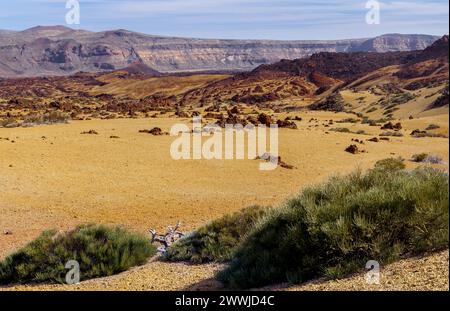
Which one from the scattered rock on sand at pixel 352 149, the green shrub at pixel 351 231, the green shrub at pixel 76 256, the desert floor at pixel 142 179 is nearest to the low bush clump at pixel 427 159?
the desert floor at pixel 142 179

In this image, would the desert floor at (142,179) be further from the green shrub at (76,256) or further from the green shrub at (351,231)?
the green shrub at (351,231)

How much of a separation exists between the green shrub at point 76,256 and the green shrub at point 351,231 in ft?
8.10

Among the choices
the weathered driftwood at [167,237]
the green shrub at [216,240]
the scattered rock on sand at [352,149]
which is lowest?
the weathered driftwood at [167,237]

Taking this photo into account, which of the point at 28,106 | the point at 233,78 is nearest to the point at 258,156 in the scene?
the point at 28,106

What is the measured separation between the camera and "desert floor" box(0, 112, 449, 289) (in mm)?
13227

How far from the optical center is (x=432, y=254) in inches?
244

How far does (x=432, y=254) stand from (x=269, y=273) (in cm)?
196

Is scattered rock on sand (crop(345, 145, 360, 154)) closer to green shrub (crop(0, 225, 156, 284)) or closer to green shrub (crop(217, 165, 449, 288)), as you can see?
green shrub (crop(0, 225, 156, 284))

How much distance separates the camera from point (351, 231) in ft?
21.3

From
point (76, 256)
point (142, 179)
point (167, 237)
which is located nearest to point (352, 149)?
point (142, 179)

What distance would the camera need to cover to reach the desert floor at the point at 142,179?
43.4 feet

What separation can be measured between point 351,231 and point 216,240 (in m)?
3.48

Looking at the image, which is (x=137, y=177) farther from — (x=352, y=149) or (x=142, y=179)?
(x=352, y=149)
